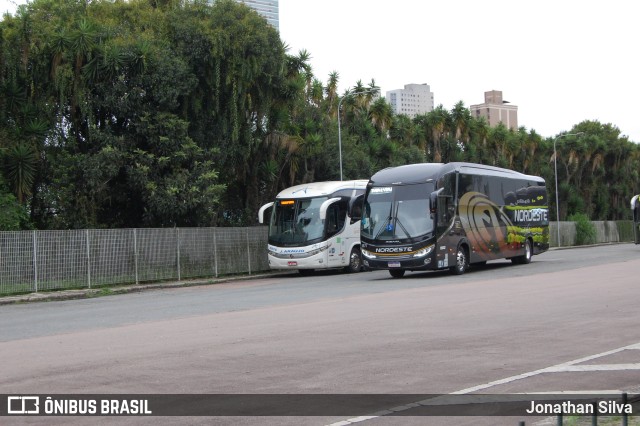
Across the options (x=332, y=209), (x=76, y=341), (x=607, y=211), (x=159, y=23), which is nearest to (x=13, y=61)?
(x=159, y=23)

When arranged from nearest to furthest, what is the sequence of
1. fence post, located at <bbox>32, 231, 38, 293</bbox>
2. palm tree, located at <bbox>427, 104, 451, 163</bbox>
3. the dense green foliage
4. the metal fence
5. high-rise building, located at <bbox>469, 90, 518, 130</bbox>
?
the metal fence → fence post, located at <bbox>32, 231, 38, 293</bbox> → the dense green foliage → palm tree, located at <bbox>427, 104, 451, 163</bbox> → high-rise building, located at <bbox>469, 90, 518, 130</bbox>

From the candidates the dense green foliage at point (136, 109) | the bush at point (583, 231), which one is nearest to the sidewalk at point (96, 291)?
the dense green foliage at point (136, 109)

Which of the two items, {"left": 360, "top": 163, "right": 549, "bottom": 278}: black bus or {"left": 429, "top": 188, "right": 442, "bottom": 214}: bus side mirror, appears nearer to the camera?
{"left": 429, "top": 188, "right": 442, "bottom": 214}: bus side mirror

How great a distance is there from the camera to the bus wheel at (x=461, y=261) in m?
28.1

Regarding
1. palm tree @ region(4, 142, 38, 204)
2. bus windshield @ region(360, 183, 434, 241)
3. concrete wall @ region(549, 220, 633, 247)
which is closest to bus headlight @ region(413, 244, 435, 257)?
bus windshield @ region(360, 183, 434, 241)

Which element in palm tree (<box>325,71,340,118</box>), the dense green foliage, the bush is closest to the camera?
the dense green foliage

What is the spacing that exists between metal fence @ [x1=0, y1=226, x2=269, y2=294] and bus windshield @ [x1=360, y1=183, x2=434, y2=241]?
837cm

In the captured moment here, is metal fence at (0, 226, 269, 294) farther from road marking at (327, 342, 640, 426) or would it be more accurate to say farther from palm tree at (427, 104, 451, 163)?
palm tree at (427, 104, 451, 163)

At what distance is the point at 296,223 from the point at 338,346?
2134 cm

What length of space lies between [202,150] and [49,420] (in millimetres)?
27281

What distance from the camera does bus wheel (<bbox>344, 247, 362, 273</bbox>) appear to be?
109 ft

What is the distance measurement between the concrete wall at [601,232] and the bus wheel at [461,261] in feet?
117

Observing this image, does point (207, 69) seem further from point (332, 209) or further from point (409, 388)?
point (409, 388)

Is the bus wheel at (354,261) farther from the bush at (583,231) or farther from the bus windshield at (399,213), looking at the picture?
the bush at (583,231)
